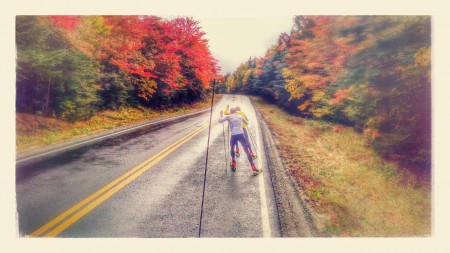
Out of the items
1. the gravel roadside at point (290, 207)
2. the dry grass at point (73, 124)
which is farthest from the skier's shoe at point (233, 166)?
the dry grass at point (73, 124)

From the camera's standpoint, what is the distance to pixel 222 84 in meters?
6.65

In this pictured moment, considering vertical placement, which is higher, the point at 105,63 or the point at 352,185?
the point at 105,63

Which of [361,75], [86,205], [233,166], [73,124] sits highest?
[361,75]

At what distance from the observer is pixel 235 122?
243 inches

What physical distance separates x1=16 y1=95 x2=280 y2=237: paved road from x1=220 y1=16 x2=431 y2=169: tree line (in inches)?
53.2

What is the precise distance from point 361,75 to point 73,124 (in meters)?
8.50

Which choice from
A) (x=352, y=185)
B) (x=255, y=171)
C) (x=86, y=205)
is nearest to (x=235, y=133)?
(x=255, y=171)

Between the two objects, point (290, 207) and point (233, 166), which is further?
point (233, 166)

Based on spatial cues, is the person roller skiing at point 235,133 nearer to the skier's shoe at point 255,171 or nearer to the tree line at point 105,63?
the skier's shoe at point 255,171

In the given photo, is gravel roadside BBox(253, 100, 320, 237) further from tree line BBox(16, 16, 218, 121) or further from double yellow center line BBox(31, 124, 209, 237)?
double yellow center line BBox(31, 124, 209, 237)

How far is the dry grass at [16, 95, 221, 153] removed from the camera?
20.7 feet

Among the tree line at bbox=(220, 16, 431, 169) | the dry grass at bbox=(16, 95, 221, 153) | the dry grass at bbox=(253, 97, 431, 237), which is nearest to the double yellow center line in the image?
the dry grass at bbox=(16, 95, 221, 153)

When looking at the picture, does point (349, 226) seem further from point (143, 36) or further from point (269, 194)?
point (143, 36)

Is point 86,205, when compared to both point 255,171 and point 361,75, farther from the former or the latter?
point 361,75
